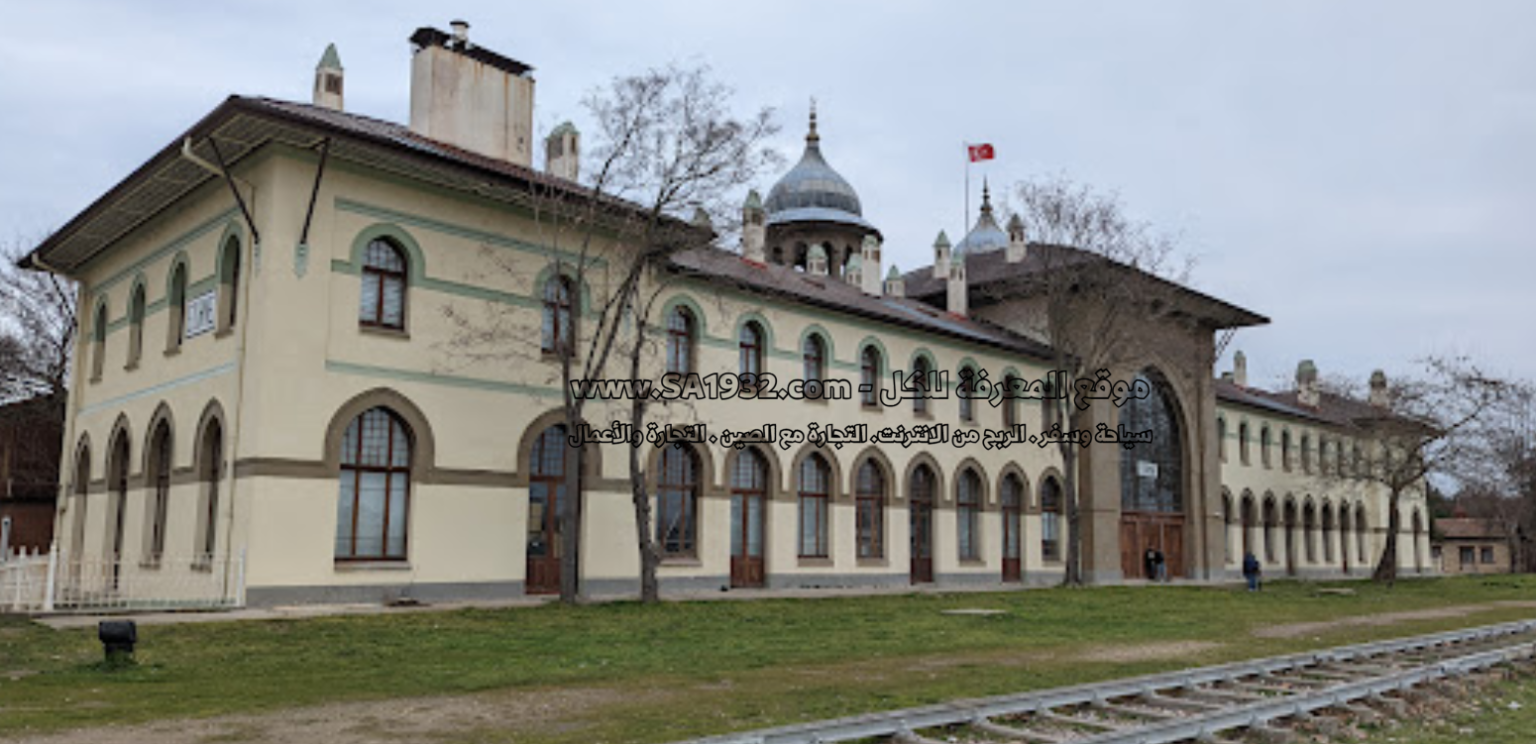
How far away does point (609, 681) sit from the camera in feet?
35.1

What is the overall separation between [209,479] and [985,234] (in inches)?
1665

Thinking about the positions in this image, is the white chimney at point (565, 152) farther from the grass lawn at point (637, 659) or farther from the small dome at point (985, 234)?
the small dome at point (985, 234)

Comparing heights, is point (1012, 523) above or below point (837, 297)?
below

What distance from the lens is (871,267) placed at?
1419 inches

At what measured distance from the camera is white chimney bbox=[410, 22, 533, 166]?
22922mm

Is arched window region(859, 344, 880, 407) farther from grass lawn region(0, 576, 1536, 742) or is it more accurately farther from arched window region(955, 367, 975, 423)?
grass lawn region(0, 576, 1536, 742)

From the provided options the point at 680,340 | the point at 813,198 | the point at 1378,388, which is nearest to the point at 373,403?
the point at 680,340

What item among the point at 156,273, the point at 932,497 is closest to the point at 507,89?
the point at 156,273

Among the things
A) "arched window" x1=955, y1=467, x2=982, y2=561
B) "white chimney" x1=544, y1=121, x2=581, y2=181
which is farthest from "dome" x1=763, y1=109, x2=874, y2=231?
"white chimney" x1=544, y1=121, x2=581, y2=181

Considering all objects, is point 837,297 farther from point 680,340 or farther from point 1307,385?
point 1307,385

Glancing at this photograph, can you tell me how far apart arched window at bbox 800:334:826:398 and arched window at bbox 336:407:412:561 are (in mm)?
10429

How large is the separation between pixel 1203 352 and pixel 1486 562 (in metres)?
52.6

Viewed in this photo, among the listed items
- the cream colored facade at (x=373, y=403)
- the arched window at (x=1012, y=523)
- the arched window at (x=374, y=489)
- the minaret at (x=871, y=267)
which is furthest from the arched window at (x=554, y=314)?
the arched window at (x=1012, y=523)

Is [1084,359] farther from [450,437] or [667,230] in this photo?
[450,437]
